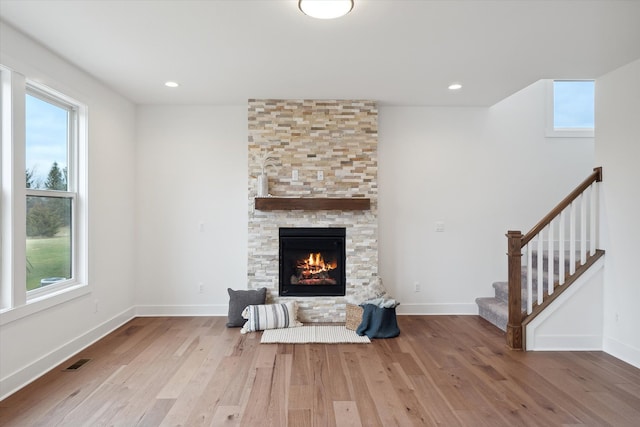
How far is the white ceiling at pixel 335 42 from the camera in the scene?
2.34 metres

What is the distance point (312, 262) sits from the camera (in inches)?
173

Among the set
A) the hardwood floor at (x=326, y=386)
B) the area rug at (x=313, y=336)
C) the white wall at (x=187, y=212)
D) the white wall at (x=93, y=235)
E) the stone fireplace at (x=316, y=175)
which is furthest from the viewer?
the white wall at (x=187, y=212)

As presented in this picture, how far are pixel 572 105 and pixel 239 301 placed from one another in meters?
4.88

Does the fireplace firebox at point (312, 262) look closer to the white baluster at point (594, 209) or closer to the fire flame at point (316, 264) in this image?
the fire flame at point (316, 264)

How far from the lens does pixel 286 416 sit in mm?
2293

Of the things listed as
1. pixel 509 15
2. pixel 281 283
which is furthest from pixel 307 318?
pixel 509 15

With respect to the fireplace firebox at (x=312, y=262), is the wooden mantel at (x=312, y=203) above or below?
above

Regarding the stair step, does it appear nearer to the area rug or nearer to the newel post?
the newel post

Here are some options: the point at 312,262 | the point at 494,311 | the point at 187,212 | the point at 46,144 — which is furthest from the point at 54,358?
the point at 494,311

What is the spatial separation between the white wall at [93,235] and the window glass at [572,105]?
17.6ft

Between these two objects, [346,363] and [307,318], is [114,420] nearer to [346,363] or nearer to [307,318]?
[346,363]

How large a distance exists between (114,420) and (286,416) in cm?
108

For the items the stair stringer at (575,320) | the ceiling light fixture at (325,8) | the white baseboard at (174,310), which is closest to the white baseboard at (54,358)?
the white baseboard at (174,310)

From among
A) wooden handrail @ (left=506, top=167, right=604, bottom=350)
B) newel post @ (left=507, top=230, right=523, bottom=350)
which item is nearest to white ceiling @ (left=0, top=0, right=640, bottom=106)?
wooden handrail @ (left=506, top=167, right=604, bottom=350)
